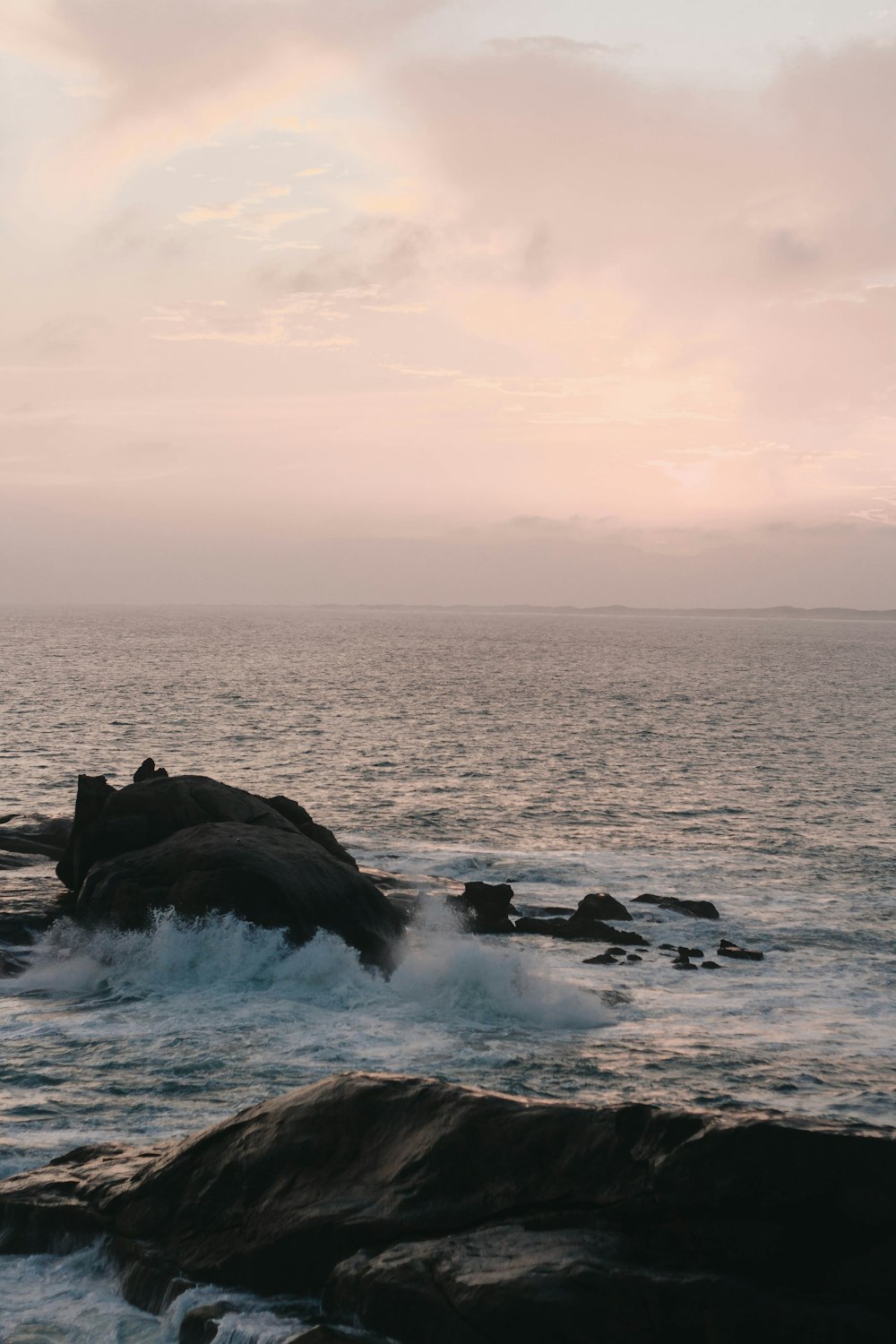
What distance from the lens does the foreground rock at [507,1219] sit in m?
8.52

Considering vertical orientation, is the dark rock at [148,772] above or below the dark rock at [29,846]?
above

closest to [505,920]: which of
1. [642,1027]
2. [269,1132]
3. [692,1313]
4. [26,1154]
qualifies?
[642,1027]

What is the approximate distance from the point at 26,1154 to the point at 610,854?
27991mm

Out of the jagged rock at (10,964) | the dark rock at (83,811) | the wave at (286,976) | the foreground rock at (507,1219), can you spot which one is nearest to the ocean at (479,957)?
the wave at (286,976)

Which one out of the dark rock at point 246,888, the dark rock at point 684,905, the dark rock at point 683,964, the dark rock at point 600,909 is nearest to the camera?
the dark rock at point 246,888

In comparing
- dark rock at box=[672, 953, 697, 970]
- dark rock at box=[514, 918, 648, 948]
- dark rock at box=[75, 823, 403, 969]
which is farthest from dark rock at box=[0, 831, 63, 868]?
dark rock at box=[672, 953, 697, 970]

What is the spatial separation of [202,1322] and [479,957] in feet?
48.8

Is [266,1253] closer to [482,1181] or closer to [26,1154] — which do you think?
[482,1181]

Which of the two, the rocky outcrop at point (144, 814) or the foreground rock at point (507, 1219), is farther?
the rocky outcrop at point (144, 814)

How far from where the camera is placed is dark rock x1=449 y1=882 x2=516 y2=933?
29.5m

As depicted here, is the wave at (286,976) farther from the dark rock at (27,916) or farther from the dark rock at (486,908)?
the dark rock at (486,908)

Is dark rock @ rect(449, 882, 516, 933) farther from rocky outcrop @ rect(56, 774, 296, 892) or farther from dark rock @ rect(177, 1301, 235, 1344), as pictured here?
dark rock @ rect(177, 1301, 235, 1344)

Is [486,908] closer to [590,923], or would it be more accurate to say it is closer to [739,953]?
[590,923]

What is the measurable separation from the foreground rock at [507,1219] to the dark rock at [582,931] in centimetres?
1796
